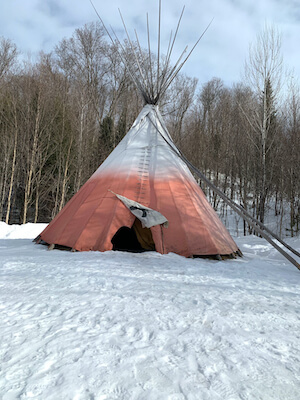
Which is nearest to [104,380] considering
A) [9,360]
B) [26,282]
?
[9,360]

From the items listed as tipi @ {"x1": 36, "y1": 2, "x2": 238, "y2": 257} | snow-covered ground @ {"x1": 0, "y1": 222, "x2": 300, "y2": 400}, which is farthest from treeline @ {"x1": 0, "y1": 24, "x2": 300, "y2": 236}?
snow-covered ground @ {"x1": 0, "y1": 222, "x2": 300, "y2": 400}

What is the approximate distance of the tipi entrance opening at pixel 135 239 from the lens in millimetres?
5971

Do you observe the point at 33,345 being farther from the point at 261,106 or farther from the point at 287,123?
the point at 287,123

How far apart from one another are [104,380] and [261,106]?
40.2 ft

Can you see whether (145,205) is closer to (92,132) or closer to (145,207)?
(145,207)

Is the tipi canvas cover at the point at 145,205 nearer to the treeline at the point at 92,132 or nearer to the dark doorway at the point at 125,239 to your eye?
the dark doorway at the point at 125,239

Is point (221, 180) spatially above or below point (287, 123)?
below

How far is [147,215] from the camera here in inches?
191

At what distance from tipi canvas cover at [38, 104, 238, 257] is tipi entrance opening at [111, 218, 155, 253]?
894mm

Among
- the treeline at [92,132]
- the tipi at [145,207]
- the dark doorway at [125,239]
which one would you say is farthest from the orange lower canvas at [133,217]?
the treeline at [92,132]

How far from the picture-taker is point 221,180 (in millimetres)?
21359

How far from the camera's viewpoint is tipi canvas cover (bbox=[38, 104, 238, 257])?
4922 millimetres

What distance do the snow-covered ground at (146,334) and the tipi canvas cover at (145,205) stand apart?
102 centimetres

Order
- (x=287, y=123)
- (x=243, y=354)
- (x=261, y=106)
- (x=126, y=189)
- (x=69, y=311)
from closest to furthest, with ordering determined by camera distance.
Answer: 1. (x=243, y=354)
2. (x=69, y=311)
3. (x=126, y=189)
4. (x=261, y=106)
5. (x=287, y=123)
